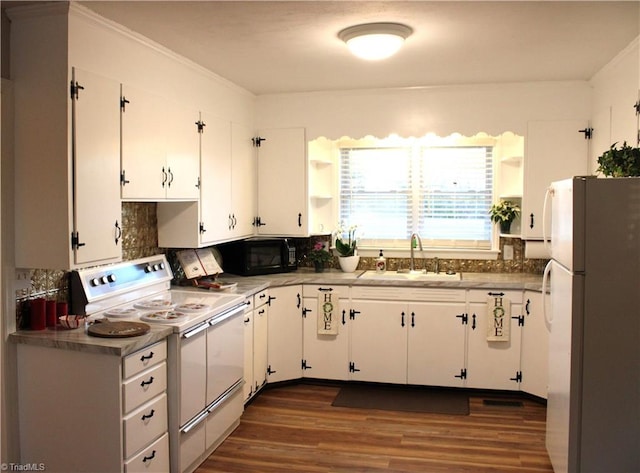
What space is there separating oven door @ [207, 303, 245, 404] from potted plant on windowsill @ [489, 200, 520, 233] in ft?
7.34

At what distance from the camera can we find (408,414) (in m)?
4.10

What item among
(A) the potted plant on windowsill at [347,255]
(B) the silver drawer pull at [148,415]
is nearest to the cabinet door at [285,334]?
(A) the potted plant on windowsill at [347,255]

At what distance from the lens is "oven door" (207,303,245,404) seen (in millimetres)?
3412

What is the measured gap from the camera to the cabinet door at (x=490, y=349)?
4.35 m

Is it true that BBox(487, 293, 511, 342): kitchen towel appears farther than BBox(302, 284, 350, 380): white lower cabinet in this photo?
No

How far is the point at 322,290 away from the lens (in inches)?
182

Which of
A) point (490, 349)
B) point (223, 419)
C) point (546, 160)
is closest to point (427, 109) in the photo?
point (546, 160)

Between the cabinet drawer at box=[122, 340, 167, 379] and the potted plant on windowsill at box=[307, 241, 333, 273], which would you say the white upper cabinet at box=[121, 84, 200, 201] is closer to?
the cabinet drawer at box=[122, 340, 167, 379]

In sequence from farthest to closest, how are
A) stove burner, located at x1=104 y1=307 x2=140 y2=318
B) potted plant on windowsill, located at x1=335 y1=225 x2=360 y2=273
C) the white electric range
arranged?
potted plant on windowsill, located at x1=335 y1=225 x2=360 y2=273
stove burner, located at x1=104 y1=307 x2=140 y2=318
the white electric range

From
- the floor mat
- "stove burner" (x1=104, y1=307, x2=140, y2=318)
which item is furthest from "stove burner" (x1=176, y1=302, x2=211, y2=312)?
the floor mat

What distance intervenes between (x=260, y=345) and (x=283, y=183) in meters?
1.38

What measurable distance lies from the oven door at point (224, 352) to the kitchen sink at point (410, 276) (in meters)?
1.25

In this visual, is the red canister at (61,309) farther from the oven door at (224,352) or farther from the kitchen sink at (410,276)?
the kitchen sink at (410,276)

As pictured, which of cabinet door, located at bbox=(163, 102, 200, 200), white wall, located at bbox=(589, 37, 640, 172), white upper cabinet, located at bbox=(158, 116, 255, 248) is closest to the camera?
white wall, located at bbox=(589, 37, 640, 172)
